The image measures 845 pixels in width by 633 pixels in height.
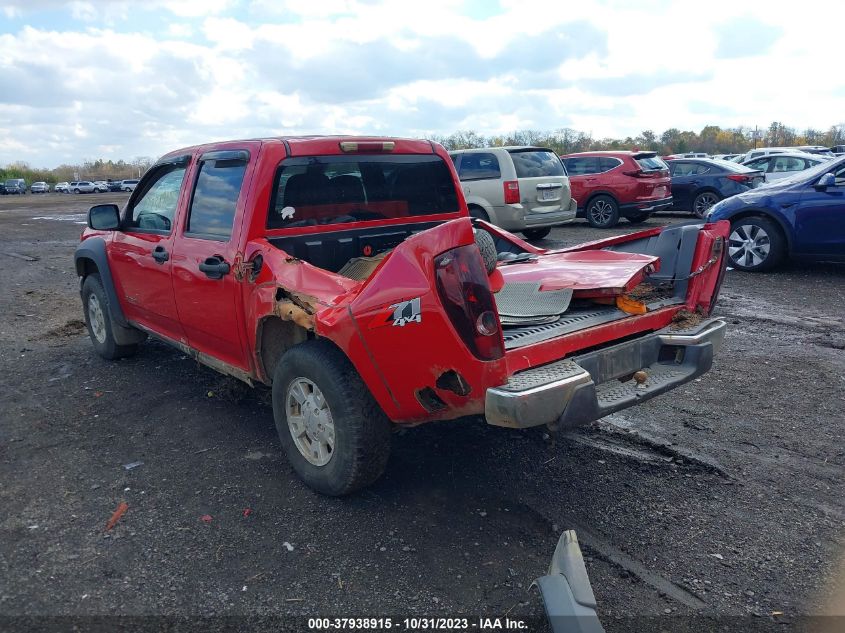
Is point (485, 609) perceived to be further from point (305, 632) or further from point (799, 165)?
point (799, 165)

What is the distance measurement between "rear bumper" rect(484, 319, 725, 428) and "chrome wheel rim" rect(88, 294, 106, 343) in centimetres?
444

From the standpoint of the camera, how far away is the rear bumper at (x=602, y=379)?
9.35 feet

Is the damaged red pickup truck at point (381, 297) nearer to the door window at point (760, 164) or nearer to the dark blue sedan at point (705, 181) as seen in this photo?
the dark blue sedan at point (705, 181)

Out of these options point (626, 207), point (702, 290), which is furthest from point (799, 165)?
point (702, 290)

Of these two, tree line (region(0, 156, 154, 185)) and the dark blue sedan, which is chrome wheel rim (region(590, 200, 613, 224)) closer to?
the dark blue sedan

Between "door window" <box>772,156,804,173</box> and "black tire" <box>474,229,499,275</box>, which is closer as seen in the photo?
"black tire" <box>474,229,499,275</box>

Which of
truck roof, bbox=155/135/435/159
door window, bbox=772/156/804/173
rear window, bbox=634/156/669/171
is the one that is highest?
truck roof, bbox=155/135/435/159

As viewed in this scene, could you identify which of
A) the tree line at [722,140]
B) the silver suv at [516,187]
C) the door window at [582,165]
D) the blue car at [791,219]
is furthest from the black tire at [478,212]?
the tree line at [722,140]

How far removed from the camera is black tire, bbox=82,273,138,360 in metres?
5.90

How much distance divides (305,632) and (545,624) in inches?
36.8

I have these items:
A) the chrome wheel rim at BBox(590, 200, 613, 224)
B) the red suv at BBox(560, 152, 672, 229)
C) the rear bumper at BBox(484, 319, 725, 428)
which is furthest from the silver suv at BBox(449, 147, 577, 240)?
the rear bumper at BBox(484, 319, 725, 428)

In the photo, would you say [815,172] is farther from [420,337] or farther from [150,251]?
[150,251]

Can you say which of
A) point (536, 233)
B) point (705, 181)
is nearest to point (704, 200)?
point (705, 181)

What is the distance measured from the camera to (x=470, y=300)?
9.46 ft
